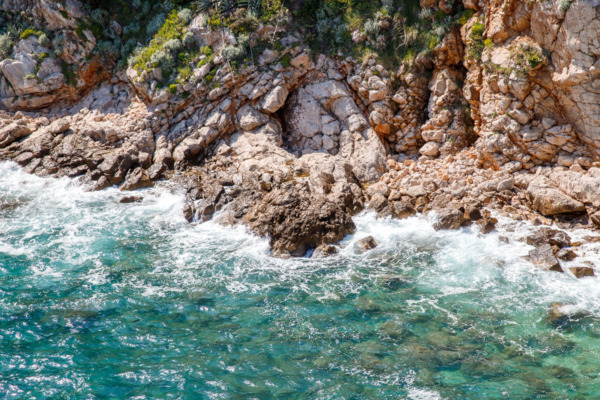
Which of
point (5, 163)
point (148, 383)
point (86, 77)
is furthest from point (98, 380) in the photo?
point (86, 77)

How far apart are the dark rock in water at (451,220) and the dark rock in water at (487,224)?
0.56 meters

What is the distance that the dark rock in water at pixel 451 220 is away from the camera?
15.0 m

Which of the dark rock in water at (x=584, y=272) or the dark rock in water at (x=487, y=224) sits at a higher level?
the dark rock in water at (x=487, y=224)

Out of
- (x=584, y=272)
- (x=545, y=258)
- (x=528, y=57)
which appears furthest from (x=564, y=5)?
(x=584, y=272)

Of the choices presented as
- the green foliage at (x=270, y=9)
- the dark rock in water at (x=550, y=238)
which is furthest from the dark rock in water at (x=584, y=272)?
the green foliage at (x=270, y=9)

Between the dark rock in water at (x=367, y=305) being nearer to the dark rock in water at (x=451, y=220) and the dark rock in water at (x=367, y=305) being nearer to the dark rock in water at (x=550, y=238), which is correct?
the dark rock in water at (x=451, y=220)

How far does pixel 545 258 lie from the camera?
12789 millimetres

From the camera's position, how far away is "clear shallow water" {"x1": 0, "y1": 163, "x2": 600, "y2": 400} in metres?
8.88

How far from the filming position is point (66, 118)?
2291cm

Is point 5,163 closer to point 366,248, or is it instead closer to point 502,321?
point 366,248

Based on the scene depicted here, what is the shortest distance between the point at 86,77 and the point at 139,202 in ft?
32.4

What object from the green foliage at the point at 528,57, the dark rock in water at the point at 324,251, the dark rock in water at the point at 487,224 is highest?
the green foliage at the point at 528,57

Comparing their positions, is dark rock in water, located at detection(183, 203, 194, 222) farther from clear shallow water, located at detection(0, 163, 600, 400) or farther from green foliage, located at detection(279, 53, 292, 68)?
green foliage, located at detection(279, 53, 292, 68)

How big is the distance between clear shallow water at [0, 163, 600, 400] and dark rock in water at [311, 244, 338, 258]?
0.41m
